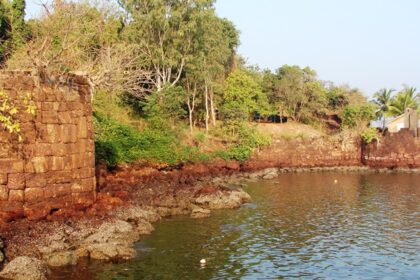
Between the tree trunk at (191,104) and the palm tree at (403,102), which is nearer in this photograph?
the tree trunk at (191,104)

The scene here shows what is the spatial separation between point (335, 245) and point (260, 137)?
29.2 metres

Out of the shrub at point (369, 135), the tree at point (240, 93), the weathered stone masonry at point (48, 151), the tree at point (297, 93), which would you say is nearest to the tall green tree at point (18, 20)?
the tree at point (240, 93)

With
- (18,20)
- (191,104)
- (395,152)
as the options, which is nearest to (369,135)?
(395,152)

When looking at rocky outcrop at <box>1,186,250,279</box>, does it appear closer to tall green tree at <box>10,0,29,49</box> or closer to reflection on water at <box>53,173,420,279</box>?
reflection on water at <box>53,173,420,279</box>

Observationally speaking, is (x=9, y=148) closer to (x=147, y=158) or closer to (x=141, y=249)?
(x=141, y=249)

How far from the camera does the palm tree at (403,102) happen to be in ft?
185

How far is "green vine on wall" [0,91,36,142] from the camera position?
15.0 m

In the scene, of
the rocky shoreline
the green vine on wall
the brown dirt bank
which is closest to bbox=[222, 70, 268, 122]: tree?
the brown dirt bank

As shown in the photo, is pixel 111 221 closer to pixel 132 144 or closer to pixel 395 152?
pixel 132 144

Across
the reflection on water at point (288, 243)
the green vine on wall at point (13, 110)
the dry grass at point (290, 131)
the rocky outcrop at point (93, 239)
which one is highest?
the dry grass at point (290, 131)

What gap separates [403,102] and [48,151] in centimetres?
4894

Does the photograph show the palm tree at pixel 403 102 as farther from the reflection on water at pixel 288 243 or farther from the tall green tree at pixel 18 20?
the tall green tree at pixel 18 20

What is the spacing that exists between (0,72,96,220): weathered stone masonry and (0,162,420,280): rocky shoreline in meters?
0.60

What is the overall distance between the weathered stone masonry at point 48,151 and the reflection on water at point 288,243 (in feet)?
9.89
